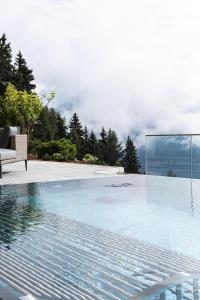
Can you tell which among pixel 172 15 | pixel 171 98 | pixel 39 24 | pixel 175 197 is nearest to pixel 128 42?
pixel 172 15

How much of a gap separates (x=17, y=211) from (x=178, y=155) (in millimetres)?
3230

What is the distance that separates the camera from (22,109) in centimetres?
1146

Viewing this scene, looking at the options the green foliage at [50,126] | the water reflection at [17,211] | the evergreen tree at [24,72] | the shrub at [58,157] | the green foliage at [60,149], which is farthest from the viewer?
the evergreen tree at [24,72]

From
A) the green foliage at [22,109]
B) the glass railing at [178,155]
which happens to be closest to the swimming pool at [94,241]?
the glass railing at [178,155]

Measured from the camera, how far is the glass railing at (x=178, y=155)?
18.7 feet

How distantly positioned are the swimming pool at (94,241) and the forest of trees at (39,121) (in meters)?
3.69

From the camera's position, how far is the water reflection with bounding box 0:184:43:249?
2.32 meters

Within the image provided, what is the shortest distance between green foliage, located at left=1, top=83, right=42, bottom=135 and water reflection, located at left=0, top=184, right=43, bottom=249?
7.01 metres

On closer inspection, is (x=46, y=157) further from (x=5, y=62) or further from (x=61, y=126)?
(x=61, y=126)

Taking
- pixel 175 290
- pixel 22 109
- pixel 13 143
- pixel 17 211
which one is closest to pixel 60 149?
pixel 22 109

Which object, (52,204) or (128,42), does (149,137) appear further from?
(128,42)

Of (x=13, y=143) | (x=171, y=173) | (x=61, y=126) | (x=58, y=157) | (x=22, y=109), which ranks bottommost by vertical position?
(x=171, y=173)

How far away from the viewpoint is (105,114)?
44.2 meters

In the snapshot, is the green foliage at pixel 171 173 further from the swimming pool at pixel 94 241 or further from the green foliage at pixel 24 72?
the green foliage at pixel 24 72
